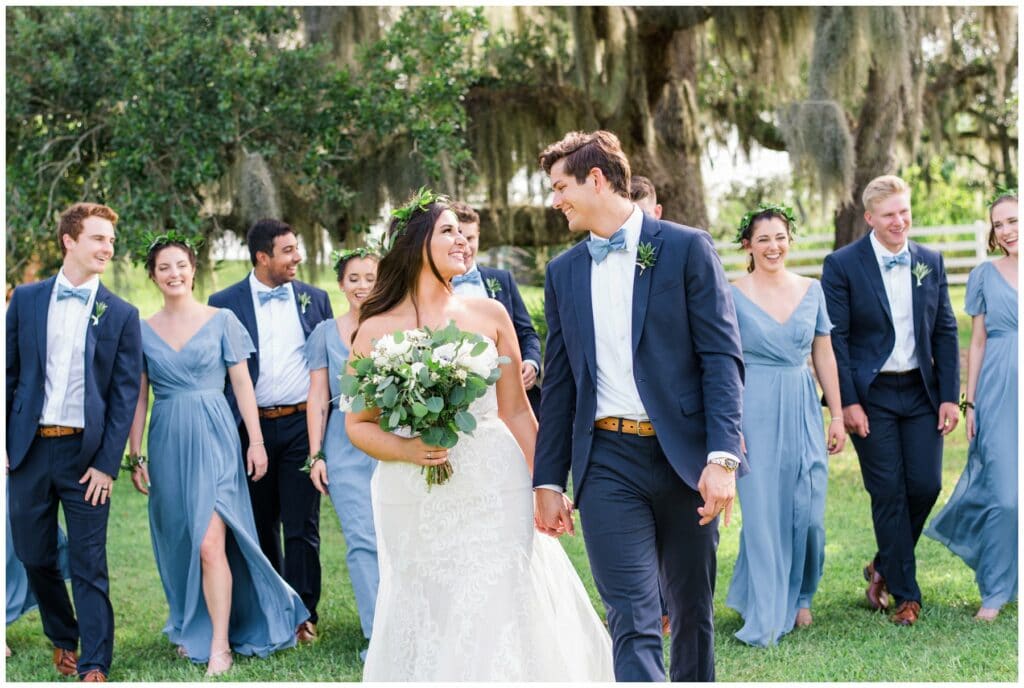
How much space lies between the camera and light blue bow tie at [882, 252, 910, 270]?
21.2ft

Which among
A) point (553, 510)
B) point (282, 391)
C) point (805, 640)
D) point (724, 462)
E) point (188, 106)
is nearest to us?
point (724, 462)

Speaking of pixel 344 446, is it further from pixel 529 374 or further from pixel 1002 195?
pixel 1002 195

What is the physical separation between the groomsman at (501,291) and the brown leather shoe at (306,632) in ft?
5.32

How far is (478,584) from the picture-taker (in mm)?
4418

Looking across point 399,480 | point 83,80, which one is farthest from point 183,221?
point 399,480

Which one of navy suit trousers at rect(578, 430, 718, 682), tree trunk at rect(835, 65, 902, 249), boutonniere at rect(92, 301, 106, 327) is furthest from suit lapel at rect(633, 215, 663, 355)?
tree trunk at rect(835, 65, 902, 249)

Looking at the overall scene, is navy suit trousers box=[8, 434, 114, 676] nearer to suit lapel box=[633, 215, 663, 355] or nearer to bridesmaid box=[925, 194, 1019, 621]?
suit lapel box=[633, 215, 663, 355]

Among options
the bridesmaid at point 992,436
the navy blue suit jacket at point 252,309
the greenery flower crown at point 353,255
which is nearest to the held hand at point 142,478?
the navy blue suit jacket at point 252,309

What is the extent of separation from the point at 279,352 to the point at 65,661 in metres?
1.88

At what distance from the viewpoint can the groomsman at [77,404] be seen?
19.0 ft

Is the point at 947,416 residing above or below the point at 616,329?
below

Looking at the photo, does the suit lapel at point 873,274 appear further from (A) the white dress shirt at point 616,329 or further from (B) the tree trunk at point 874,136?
(B) the tree trunk at point 874,136

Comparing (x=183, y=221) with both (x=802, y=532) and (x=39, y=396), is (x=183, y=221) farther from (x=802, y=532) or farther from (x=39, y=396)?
(x=802, y=532)

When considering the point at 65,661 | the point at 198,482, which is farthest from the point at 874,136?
the point at 65,661
